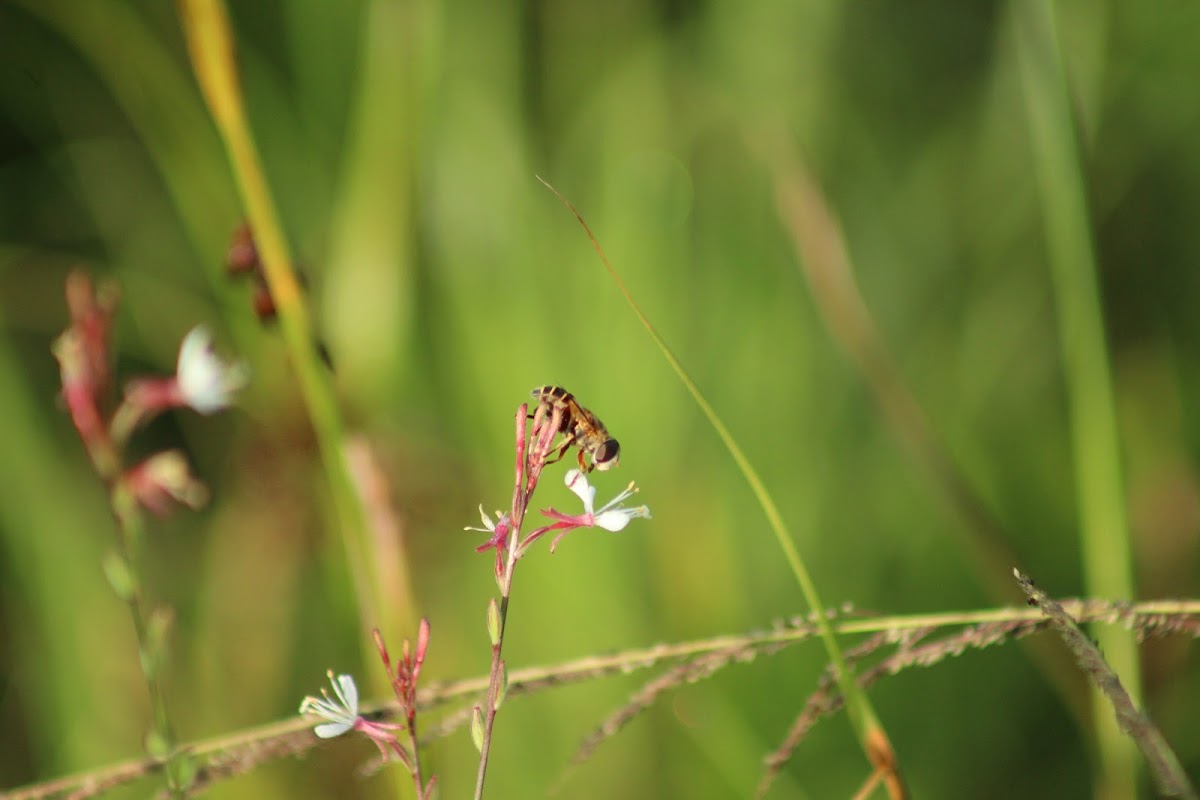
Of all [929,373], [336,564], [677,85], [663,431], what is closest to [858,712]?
[336,564]

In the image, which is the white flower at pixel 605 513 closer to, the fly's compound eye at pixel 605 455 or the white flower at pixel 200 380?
the fly's compound eye at pixel 605 455

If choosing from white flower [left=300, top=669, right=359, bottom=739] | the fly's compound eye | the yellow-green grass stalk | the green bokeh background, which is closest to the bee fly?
the fly's compound eye

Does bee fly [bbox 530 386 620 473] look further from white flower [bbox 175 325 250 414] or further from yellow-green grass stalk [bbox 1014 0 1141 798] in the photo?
yellow-green grass stalk [bbox 1014 0 1141 798]

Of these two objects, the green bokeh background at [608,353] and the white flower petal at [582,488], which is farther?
the green bokeh background at [608,353]

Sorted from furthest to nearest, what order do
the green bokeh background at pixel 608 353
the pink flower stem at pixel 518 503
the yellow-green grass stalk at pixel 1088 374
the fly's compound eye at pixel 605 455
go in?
1. the green bokeh background at pixel 608 353
2. the yellow-green grass stalk at pixel 1088 374
3. the fly's compound eye at pixel 605 455
4. the pink flower stem at pixel 518 503

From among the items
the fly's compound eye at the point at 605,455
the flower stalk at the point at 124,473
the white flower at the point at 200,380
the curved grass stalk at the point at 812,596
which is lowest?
the curved grass stalk at the point at 812,596

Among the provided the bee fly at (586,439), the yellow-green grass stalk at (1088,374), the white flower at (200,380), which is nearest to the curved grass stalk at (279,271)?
the white flower at (200,380)

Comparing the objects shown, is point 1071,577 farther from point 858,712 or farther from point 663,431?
point 858,712

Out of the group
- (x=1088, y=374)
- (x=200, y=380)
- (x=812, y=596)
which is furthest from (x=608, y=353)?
(x=812, y=596)

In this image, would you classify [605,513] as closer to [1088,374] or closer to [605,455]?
[605,455]
